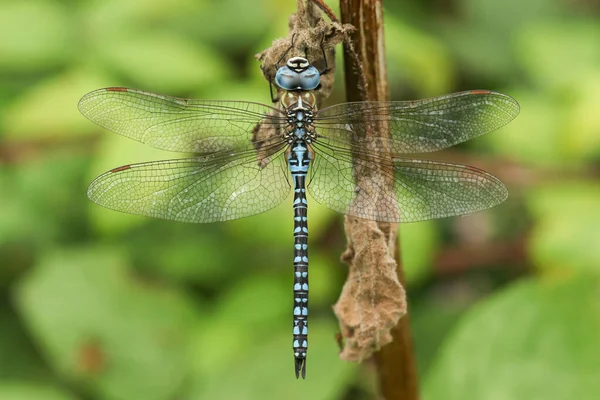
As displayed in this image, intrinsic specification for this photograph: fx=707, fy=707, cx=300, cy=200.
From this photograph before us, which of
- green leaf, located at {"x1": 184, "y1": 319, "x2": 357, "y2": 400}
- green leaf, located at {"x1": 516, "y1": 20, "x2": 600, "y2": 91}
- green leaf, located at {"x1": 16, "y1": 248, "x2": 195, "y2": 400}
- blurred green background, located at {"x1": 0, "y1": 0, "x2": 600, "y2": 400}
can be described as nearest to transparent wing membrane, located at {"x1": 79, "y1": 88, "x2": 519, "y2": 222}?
blurred green background, located at {"x1": 0, "y1": 0, "x2": 600, "y2": 400}

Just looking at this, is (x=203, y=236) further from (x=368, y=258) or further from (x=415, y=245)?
(x=368, y=258)

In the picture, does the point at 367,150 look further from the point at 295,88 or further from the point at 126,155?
the point at 126,155

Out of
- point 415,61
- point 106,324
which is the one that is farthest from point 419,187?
point 106,324

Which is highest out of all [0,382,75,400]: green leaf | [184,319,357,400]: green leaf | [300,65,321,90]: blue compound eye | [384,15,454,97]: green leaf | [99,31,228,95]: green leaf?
[384,15,454,97]: green leaf

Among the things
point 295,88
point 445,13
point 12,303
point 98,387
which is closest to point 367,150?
point 295,88

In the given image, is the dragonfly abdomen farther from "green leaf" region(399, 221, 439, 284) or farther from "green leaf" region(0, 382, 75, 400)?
"green leaf" region(0, 382, 75, 400)

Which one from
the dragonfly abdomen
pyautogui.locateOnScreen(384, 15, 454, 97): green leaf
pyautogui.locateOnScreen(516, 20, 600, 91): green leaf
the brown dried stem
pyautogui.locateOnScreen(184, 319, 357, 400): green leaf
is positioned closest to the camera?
the brown dried stem

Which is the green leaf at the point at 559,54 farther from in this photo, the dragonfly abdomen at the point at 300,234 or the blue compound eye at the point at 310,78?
the blue compound eye at the point at 310,78
